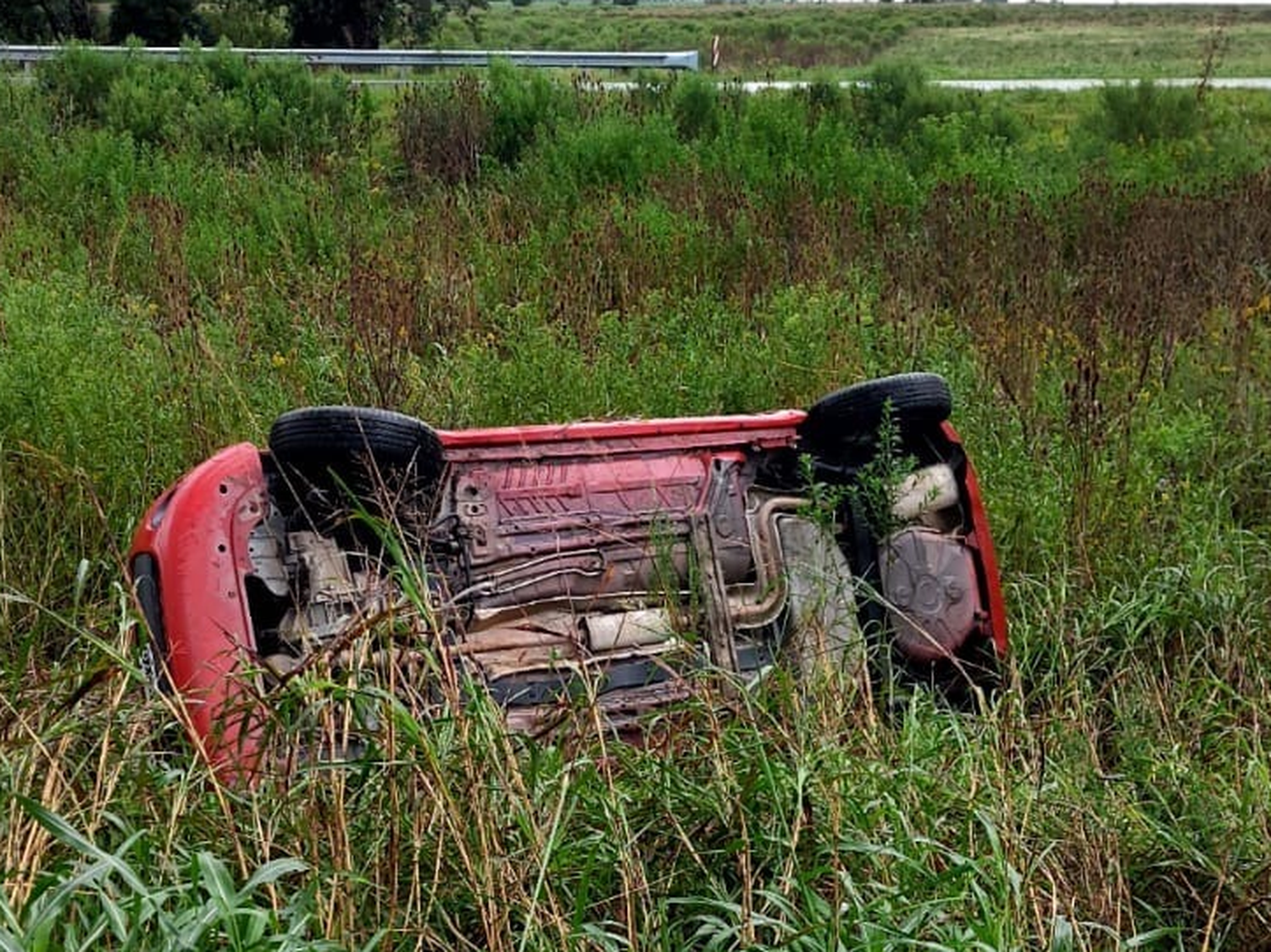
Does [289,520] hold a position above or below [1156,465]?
above

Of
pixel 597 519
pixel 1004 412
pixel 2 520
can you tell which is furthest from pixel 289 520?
pixel 1004 412

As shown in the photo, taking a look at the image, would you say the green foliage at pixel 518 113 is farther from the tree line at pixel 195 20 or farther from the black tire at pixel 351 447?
the tree line at pixel 195 20

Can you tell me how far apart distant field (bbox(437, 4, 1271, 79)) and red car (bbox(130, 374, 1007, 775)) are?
41.8ft

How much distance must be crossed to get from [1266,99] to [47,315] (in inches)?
576

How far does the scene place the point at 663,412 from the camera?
6070 millimetres

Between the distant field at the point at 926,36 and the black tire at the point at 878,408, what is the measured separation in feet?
41.5

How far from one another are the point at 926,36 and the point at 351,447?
151 feet

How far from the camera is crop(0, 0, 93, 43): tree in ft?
71.1

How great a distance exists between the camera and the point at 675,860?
9.48ft

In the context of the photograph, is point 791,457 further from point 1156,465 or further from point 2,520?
point 2,520

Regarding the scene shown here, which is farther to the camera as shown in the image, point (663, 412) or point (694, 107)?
point (694, 107)

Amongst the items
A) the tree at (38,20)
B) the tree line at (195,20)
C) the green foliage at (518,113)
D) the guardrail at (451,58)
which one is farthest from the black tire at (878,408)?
the tree at (38,20)

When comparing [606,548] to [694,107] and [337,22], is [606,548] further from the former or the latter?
[337,22]

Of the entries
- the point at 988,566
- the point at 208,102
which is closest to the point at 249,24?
the point at 208,102
